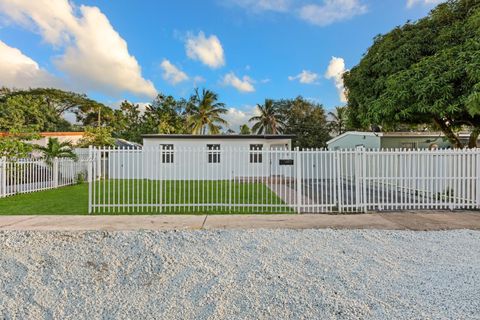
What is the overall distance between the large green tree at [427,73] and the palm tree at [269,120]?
24754 millimetres

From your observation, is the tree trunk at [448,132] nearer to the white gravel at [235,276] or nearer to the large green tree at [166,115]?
the white gravel at [235,276]

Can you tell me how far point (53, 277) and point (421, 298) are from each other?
453 centimetres

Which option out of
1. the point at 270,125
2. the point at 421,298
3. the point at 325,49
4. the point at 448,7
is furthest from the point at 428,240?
the point at 270,125

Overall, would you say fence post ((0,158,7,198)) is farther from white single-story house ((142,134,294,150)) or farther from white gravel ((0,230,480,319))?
white single-story house ((142,134,294,150))

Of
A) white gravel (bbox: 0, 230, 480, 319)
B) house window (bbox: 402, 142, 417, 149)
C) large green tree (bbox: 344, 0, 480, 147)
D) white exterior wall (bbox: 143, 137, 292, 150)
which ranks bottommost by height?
white gravel (bbox: 0, 230, 480, 319)

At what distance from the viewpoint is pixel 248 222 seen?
7.01 m

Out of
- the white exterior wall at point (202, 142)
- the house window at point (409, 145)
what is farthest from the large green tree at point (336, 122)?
the house window at point (409, 145)

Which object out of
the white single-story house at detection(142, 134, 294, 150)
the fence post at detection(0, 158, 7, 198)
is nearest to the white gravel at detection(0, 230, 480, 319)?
the fence post at detection(0, 158, 7, 198)

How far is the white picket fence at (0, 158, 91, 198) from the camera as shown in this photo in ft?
37.7

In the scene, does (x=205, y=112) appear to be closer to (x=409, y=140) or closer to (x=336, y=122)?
(x=336, y=122)

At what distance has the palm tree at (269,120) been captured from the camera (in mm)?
38125

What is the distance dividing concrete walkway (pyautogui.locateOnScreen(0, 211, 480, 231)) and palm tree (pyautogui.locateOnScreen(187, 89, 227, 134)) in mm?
24820

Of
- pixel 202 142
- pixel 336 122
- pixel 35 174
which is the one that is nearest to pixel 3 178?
pixel 35 174

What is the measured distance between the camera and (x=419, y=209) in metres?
8.51
